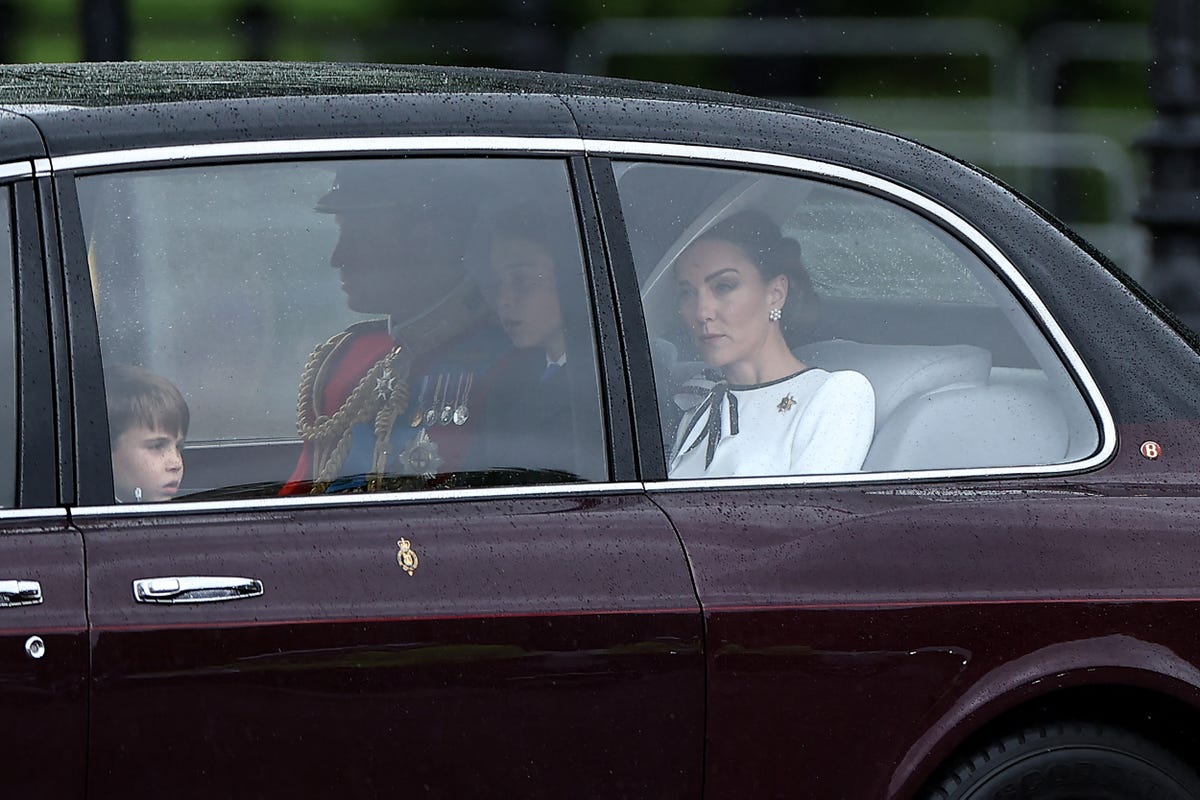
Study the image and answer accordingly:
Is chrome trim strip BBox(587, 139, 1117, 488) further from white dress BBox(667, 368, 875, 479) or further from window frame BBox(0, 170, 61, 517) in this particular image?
window frame BBox(0, 170, 61, 517)

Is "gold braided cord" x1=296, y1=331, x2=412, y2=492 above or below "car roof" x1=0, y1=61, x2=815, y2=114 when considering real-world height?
below

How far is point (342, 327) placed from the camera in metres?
3.00

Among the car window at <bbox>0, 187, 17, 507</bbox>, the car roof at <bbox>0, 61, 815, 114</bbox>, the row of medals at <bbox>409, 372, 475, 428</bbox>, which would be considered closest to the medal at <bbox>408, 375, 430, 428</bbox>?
the row of medals at <bbox>409, 372, 475, 428</bbox>

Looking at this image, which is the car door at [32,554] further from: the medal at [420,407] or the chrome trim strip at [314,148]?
the medal at [420,407]

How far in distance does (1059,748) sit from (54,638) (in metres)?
1.56

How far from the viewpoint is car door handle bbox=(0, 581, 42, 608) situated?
8.84 ft

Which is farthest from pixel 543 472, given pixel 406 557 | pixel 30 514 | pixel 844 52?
pixel 844 52

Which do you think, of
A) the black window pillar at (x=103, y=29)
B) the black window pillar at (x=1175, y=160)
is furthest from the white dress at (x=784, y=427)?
the black window pillar at (x=103, y=29)

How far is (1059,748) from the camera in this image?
310 centimetres

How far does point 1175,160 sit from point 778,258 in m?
4.82

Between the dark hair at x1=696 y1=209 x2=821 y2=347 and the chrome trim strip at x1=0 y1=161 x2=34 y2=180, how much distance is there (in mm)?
1042

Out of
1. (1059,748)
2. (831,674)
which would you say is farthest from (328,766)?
(1059,748)

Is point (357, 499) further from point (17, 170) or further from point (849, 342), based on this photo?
point (849, 342)

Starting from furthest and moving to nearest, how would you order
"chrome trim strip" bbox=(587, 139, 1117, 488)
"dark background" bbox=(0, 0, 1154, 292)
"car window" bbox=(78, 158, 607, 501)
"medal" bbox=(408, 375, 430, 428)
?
"dark background" bbox=(0, 0, 1154, 292) → "chrome trim strip" bbox=(587, 139, 1117, 488) → "medal" bbox=(408, 375, 430, 428) → "car window" bbox=(78, 158, 607, 501)
